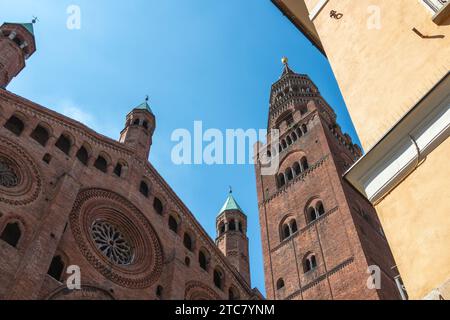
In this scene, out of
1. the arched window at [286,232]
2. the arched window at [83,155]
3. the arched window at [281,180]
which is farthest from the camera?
the arched window at [281,180]

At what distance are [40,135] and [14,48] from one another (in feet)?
24.0

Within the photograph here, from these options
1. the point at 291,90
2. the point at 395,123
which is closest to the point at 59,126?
the point at 395,123

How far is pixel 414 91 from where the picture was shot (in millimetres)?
4445

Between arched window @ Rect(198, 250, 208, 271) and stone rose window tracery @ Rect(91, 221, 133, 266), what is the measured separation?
3.46m

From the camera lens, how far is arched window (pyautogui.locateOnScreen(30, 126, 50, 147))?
1647 centimetres

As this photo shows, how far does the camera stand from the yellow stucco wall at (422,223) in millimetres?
3486

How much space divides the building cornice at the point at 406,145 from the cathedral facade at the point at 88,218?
10.1m

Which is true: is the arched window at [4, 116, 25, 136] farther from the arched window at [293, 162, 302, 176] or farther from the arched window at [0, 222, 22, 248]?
the arched window at [293, 162, 302, 176]

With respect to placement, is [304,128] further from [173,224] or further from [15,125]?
[15,125]

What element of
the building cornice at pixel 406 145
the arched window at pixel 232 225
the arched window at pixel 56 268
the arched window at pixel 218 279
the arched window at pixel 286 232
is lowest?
the building cornice at pixel 406 145

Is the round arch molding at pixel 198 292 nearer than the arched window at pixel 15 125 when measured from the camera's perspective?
No

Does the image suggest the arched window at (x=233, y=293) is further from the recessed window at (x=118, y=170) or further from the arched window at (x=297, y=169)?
the arched window at (x=297, y=169)

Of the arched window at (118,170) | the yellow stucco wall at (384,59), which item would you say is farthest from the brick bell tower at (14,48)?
the yellow stucco wall at (384,59)

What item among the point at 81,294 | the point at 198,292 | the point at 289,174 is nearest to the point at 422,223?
the point at 81,294
